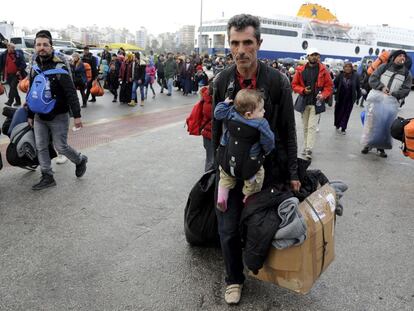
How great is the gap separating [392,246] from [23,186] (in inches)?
163

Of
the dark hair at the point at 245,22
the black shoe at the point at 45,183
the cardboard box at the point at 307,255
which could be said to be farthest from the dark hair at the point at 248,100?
the black shoe at the point at 45,183

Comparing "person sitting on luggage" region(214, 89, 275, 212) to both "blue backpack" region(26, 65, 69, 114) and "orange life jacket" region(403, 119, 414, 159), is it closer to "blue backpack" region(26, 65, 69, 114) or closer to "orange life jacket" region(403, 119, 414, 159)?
"blue backpack" region(26, 65, 69, 114)

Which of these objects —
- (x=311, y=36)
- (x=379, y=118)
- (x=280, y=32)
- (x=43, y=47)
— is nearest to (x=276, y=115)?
(x=43, y=47)

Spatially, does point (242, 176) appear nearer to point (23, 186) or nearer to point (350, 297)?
point (350, 297)

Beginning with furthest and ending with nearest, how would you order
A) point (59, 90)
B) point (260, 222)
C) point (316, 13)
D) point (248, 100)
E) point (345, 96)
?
point (316, 13), point (345, 96), point (59, 90), point (260, 222), point (248, 100)

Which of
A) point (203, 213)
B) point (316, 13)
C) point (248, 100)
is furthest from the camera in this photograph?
point (316, 13)

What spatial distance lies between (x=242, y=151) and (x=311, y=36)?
67811mm

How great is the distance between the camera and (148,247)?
11.3ft

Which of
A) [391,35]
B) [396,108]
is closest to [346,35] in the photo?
[391,35]

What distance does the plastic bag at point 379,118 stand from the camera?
6512 millimetres

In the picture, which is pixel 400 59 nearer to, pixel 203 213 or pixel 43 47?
pixel 203 213

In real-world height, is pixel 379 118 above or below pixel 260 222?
below

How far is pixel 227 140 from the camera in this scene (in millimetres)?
2438

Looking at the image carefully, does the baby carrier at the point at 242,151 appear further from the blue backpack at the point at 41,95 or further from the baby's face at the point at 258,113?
the blue backpack at the point at 41,95
